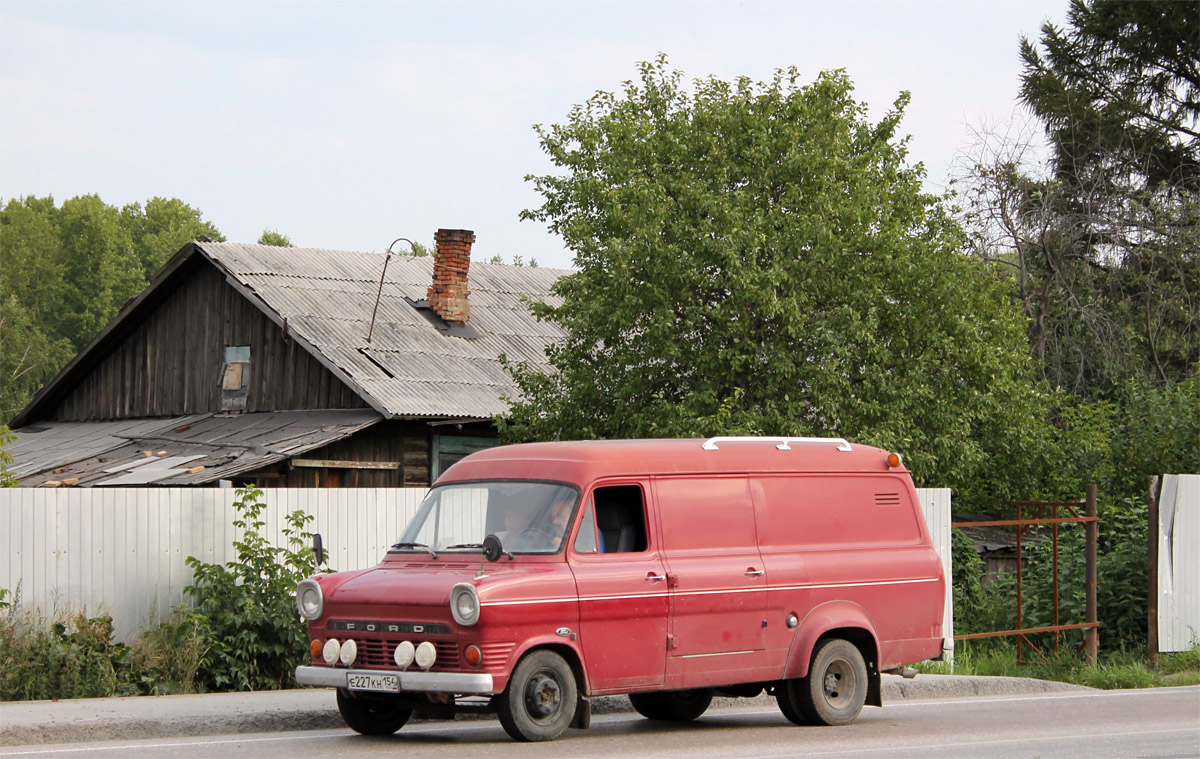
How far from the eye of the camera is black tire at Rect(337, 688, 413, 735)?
10.7m

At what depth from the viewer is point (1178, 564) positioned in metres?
17.2

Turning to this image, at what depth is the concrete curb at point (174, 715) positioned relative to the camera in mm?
10430

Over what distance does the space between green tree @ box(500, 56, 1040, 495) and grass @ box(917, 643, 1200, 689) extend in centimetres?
382

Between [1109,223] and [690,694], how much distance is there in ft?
75.5

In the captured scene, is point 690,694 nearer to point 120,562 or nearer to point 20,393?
point 120,562

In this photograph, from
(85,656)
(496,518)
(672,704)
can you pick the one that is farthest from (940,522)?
(85,656)

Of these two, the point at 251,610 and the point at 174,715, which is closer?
the point at 174,715

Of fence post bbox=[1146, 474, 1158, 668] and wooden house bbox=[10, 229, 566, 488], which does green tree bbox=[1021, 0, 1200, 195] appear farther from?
fence post bbox=[1146, 474, 1158, 668]

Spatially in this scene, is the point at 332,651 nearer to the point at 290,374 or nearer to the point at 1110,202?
the point at 290,374

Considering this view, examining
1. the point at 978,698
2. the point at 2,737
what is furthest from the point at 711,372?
the point at 2,737

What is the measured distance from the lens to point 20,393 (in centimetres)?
7369

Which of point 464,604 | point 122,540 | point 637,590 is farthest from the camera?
point 122,540

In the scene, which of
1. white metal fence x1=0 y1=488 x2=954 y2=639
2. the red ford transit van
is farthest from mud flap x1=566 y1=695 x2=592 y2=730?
white metal fence x1=0 y1=488 x2=954 y2=639

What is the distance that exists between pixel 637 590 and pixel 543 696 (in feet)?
3.41
